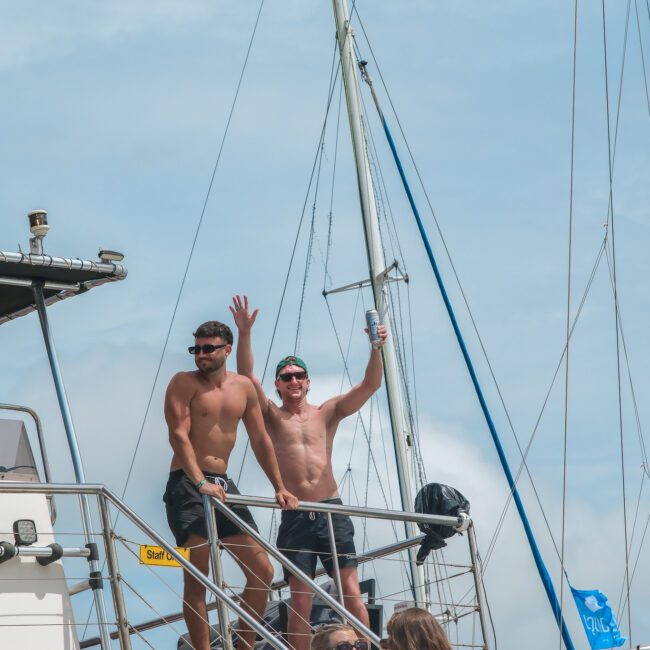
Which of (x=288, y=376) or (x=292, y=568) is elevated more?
(x=288, y=376)

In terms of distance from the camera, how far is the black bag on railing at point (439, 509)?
8961 mm

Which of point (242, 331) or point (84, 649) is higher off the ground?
point (242, 331)

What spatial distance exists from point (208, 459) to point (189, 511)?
0.36 metres

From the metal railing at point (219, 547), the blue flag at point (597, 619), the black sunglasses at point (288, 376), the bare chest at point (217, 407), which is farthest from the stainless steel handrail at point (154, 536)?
the blue flag at point (597, 619)

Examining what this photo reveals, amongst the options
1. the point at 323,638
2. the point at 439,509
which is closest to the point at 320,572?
the point at 439,509

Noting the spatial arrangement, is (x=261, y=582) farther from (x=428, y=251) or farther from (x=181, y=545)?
(x=428, y=251)

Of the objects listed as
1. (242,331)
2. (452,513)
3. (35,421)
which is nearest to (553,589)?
(452,513)

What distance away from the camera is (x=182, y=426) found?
7.89m

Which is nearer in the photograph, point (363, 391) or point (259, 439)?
point (259, 439)

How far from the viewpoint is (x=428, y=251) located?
1702 centimetres

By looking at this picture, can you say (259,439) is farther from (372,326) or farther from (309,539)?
(372,326)

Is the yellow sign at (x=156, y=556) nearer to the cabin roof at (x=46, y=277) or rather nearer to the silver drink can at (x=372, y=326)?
the cabin roof at (x=46, y=277)

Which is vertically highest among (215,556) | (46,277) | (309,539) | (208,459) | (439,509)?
(46,277)

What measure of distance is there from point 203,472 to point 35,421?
1100 mm
